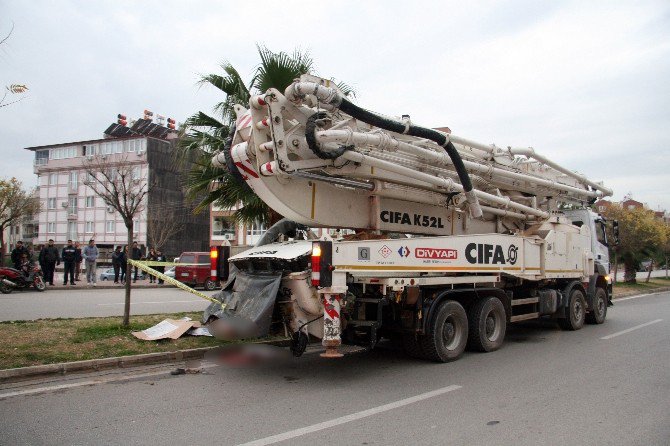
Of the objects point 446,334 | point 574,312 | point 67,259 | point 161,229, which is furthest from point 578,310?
point 161,229

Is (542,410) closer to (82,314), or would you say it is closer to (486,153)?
(486,153)

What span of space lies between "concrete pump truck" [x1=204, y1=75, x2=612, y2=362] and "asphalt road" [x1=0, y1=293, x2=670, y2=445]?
57 cm

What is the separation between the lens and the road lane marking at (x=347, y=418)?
463 centimetres

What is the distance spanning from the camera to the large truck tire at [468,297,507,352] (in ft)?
27.9

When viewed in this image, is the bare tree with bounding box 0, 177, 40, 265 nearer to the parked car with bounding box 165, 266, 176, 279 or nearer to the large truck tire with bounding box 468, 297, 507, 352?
the parked car with bounding box 165, 266, 176, 279

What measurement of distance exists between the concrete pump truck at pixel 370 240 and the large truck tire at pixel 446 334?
20mm

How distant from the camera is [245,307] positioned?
7.06 m

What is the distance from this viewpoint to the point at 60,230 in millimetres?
61750

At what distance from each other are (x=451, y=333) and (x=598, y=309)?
241 inches

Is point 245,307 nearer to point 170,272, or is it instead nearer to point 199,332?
point 199,332

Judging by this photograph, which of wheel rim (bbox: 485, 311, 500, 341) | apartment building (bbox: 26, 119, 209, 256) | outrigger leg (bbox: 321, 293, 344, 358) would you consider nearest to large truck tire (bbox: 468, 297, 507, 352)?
wheel rim (bbox: 485, 311, 500, 341)

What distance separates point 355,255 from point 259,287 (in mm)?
1360

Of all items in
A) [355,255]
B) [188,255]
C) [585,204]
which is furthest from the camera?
[188,255]

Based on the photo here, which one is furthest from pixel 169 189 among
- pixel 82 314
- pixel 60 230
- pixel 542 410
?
pixel 542 410
